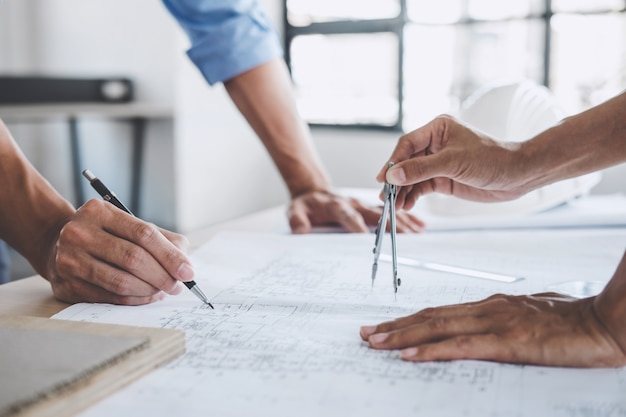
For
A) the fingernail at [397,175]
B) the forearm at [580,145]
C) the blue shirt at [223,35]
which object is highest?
the blue shirt at [223,35]

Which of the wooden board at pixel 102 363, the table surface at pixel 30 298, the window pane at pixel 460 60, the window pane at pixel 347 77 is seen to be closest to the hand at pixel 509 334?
the wooden board at pixel 102 363

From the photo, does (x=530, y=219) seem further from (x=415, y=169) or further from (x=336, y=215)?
(x=415, y=169)

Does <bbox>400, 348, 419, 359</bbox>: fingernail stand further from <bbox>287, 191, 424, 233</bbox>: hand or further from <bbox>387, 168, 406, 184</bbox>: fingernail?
<bbox>287, 191, 424, 233</bbox>: hand

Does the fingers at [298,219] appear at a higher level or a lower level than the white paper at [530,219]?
higher

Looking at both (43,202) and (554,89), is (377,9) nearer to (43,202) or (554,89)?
(554,89)

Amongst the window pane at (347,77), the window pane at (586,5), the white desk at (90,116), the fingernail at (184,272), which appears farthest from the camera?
the window pane at (347,77)

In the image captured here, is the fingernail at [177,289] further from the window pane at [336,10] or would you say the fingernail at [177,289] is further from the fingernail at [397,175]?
the window pane at [336,10]

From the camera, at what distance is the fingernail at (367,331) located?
753 millimetres

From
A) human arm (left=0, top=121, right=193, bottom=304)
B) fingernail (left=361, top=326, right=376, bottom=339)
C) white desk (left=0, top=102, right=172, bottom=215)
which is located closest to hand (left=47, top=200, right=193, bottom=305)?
human arm (left=0, top=121, right=193, bottom=304)

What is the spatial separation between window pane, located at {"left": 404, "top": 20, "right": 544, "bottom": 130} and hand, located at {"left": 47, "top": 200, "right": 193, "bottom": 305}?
11.1 ft

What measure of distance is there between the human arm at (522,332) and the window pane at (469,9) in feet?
11.5

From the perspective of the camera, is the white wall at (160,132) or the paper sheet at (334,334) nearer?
the paper sheet at (334,334)

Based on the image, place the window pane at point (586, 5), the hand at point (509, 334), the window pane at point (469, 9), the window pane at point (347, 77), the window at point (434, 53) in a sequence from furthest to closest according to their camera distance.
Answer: the window pane at point (347, 77) < the window pane at point (469, 9) < the window at point (434, 53) < the window pane at point (586, 5) < the hand at point (509, 334)

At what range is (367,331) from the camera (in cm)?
76
